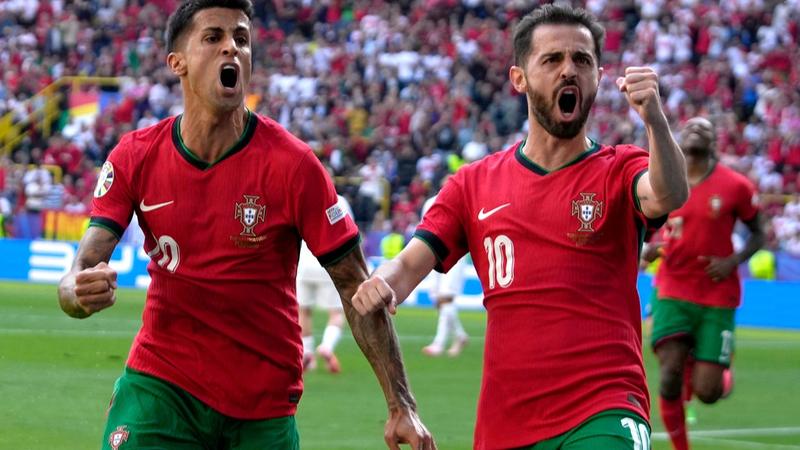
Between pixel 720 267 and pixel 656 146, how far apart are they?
633cm

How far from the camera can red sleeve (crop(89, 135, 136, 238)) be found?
6109 mm

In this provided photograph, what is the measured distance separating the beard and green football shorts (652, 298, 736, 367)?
5.83 meters

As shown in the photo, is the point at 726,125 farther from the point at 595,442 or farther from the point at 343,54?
the point at 595,442

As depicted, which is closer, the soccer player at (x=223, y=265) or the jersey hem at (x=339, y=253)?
the soccer player at (x=223, y=265)

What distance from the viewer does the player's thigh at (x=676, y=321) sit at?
1155cm

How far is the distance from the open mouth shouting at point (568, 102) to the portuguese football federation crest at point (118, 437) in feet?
6.66

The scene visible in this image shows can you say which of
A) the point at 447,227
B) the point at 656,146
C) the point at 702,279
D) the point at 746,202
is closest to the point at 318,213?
the point at 447,227

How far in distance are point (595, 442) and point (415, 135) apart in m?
28.1

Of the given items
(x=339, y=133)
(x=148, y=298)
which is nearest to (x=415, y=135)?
(x=339, y=133)

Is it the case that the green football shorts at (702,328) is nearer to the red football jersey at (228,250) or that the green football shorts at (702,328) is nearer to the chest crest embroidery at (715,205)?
the chest crest embroidery at (715,205)

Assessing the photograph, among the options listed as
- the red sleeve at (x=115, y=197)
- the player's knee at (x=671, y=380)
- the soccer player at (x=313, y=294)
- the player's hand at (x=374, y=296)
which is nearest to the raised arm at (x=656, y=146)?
the player's hand at (x=374, y=296)

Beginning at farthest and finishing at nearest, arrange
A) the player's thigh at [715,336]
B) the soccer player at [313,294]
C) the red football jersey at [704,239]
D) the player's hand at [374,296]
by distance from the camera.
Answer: the soccer player at [313,294] < the red football jersey at [704,239] < the player's thigh at [715,336] < the player's hand at [374,296]

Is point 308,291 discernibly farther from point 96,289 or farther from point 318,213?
point 96,289

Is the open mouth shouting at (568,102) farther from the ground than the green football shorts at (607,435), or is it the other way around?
the open mouth shouting at (568,102)
